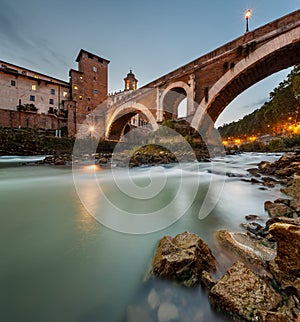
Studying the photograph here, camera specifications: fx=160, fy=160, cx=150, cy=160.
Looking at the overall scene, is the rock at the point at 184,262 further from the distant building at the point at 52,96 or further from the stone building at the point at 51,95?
the stone building at the point at 51,95

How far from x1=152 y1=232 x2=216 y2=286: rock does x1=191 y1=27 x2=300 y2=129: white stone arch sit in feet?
37.0

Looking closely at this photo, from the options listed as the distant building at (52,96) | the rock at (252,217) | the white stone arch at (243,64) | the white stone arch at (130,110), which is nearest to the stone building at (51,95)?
the distant building at (52,96)

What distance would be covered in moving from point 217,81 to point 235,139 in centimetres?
4371

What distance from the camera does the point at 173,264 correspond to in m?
1.27

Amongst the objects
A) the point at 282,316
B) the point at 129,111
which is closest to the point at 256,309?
the point at 282,316

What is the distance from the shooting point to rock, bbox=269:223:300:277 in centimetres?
107

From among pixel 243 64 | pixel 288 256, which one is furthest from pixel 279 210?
pixel 243 64

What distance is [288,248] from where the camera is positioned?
1.11 metres

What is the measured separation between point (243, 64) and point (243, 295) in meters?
12.0

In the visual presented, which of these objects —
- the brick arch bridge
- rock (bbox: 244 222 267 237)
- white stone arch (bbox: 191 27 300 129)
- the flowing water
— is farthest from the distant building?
rock (bbox: 244 222 267 237)

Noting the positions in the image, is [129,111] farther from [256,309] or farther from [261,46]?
[256,309]

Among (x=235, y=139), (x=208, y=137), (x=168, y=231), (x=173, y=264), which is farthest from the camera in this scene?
(x=235, y=139)

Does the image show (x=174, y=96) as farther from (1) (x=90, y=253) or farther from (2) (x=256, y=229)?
(1) (x=90, y=253)

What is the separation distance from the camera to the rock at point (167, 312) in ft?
3.32
